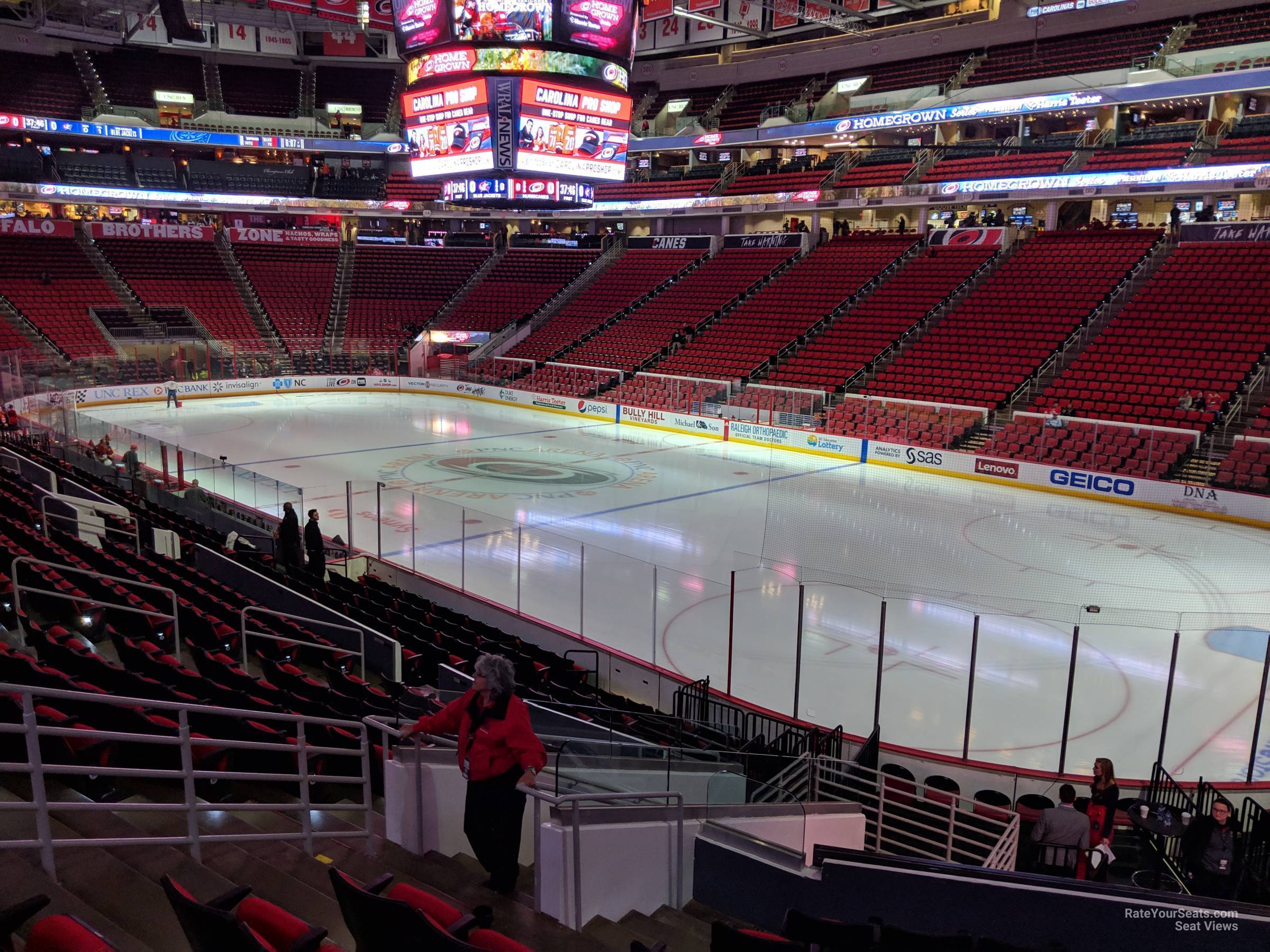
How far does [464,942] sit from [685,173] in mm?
39500

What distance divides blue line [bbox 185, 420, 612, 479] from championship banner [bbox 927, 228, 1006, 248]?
13.0 meters

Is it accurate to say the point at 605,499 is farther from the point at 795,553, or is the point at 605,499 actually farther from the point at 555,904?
the point at 555,904

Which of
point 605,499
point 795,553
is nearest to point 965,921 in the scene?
point 795,553

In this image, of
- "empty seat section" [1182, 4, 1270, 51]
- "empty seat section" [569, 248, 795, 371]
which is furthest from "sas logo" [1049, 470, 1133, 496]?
"empty seat section" [1182, 4, 1270, 51]

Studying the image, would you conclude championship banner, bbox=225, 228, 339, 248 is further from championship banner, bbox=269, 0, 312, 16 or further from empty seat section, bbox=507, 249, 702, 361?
championship banner, bbox=269, 0, 312, 16

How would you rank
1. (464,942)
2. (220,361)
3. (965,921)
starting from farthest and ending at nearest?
(220,361) < (965,921) < (464,942)

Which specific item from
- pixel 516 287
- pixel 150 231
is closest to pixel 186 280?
pixel 150 231

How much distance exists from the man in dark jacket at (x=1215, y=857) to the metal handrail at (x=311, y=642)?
6252 millimetres

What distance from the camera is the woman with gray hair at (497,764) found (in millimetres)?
3910

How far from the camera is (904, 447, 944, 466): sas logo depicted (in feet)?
70.5

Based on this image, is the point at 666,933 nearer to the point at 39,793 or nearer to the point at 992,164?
the point at 39,793

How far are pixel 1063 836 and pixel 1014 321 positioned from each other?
2177 centimetres

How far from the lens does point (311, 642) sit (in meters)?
8.24

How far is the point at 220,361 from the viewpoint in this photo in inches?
1245
